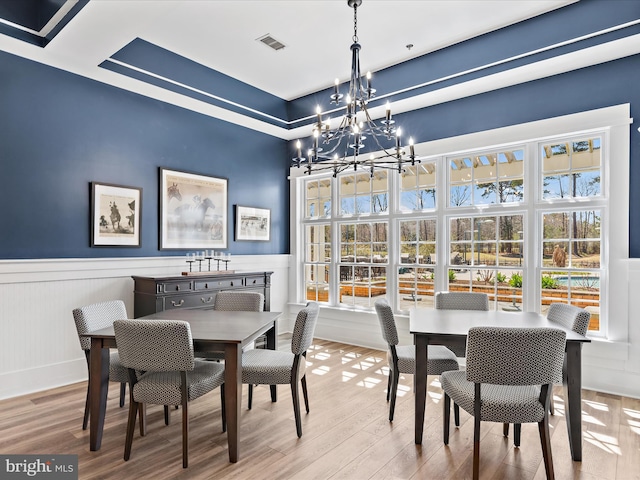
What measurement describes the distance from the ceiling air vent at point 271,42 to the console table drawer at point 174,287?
8.88 ft

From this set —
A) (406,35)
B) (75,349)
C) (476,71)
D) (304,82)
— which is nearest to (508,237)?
(476,71)

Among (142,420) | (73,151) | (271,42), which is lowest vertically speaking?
(142,420)

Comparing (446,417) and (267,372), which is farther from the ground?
(267,372)

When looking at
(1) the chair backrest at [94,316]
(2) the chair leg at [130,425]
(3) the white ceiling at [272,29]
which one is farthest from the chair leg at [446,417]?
(3) the white ceiling at [272,29]

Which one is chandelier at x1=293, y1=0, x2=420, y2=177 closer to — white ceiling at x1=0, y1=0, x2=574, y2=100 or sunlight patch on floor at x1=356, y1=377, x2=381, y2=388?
white ceiling at x1=0, y1=0, x2=574, y2=100

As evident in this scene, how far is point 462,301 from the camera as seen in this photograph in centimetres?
377

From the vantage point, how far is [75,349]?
3.88 m

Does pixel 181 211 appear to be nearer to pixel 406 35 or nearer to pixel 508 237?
pixel 406 35

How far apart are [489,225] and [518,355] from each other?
2.68 m

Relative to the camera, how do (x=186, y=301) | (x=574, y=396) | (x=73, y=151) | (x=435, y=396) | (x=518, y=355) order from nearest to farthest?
(x=518, y=355) < (x=574, y=396) < (x=435, y=396) < (x=73, y=151) < (x=186, y=301)

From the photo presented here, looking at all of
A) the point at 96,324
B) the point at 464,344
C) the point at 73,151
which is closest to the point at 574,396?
the point at 464,344

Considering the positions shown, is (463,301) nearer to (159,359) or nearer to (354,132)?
(354,132)

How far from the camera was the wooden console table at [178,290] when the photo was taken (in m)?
3.98

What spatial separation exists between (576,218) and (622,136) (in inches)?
33.3
